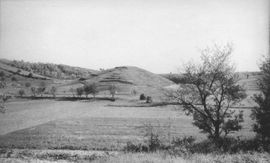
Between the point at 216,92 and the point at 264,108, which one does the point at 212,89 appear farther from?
the point at 264,108

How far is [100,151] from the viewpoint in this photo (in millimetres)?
24391

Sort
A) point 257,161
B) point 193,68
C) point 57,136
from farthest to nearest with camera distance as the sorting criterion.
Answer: point 57,136 < point 193,68 < point 257,161

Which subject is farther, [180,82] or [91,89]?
[91,89]

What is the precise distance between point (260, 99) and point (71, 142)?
22736 millimetres

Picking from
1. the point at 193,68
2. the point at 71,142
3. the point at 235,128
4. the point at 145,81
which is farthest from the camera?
the point at 145,81

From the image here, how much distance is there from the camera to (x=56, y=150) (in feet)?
81.1

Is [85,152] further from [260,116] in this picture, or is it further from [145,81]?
[145,81]

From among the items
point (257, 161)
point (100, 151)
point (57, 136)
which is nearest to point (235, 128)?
point (257, 161)

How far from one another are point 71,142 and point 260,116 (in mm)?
22246

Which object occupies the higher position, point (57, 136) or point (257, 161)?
point (257, 161)

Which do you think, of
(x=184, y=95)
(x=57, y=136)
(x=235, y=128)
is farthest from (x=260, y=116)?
(x=57, y=136)

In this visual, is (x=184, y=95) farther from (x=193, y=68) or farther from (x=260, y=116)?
(x=260, y=116)

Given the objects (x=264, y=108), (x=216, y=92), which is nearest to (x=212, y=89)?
(x=216, y=92)

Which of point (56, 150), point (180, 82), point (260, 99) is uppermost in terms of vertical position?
point (180, 82)
